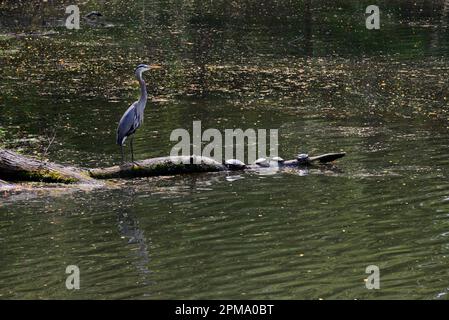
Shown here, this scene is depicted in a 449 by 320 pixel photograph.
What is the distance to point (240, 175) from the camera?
15.3 m

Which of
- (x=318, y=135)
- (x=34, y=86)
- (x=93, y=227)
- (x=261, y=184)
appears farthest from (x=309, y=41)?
(x=93, y=227)

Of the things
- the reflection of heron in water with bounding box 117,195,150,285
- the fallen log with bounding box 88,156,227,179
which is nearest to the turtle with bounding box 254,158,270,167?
the fallen log with bounding box 88,156,227,179

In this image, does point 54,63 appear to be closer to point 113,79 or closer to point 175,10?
point 113,79

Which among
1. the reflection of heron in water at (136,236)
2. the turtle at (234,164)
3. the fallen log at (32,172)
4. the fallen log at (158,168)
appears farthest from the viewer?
the turtle at (234,164)

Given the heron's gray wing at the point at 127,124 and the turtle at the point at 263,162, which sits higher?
the heron's gray wing at the point at 127,124

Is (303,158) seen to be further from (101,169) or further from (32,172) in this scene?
(32,172)

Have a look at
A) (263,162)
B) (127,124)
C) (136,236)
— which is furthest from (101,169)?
(136,236)

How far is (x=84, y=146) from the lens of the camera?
17719 mm

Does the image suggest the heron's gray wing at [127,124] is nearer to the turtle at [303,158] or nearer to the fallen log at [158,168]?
the fallen log at [158,168]

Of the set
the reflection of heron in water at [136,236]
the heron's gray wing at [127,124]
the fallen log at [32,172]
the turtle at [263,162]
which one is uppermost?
the heron's gray wing at [127,124]

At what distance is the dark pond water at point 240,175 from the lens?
10.6m

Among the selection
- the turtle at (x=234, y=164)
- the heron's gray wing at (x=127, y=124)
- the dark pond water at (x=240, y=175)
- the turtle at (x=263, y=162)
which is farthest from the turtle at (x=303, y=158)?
the heron's gray wing at (x=127, y=124)

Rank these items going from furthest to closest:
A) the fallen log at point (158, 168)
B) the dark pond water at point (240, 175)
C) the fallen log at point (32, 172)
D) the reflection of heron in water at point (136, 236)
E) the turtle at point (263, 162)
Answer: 1. the turtle at point (263, 162)
2. the fallen log at point (158, 168)
3. the fallen log at point (32, 172)
4. the reflection of heron in water at point (136, 236)
5. the dark pond water at point (240, 175)

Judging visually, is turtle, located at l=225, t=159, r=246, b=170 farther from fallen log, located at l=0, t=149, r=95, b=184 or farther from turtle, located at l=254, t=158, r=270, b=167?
fallen log, located at l=0, t=149, r=95, b=184
